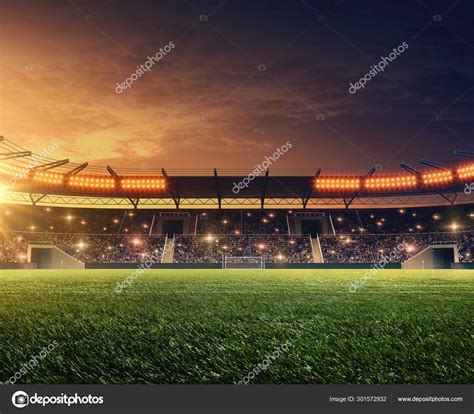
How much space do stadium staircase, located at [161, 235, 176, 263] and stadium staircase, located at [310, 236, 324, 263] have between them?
14.5m

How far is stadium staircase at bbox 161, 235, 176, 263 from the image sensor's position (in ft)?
131

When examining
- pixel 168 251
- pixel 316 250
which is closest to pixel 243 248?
pixel 316 250

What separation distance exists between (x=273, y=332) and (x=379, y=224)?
43.6 meters

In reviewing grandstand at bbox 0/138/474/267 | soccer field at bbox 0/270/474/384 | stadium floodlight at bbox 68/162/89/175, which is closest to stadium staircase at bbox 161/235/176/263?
grandstand at bbox 0/138/474/267

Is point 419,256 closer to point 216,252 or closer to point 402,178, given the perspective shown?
point 402,178

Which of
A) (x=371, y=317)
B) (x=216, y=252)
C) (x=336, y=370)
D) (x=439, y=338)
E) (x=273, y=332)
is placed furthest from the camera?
(x=216, y=252)

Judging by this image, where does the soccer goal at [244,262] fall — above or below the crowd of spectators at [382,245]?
below

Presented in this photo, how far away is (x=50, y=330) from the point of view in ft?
11.2

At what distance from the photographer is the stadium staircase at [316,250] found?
39.7m

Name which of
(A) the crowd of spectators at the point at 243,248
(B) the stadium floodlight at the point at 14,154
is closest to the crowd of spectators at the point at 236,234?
(A) the crowd of spectators at the point at 243,248

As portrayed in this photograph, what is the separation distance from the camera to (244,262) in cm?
3781

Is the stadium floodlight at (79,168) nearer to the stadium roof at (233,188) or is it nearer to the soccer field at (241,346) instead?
the stadium roof at (233,188)

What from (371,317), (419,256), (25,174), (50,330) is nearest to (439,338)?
(371,317)

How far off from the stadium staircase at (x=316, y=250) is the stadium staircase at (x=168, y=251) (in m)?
14.5
